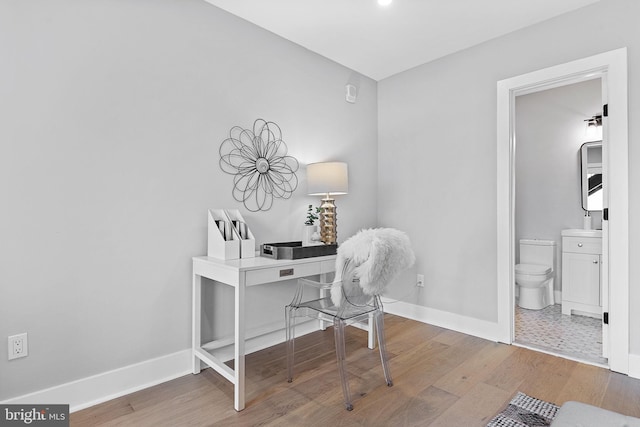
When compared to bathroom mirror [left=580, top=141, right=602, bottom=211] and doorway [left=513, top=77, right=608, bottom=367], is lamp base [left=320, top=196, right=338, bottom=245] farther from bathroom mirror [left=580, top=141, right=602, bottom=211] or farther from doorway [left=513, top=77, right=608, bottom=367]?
bathroom mirror [left=580, top=141, right=602, bottom=211]

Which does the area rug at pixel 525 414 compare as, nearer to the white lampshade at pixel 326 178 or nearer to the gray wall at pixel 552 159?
the white lampshade at pixel 326 178

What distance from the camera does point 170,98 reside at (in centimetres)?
223

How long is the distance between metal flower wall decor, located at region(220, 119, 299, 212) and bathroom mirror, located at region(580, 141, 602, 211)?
125 inches

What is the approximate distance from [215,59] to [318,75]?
3.44 ft

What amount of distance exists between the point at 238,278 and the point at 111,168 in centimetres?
99

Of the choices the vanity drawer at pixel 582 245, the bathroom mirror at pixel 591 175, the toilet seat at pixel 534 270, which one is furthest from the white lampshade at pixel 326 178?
the bathroom mirror at pixel 591 175

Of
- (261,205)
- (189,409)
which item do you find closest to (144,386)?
(189,409)

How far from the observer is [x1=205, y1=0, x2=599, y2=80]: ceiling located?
2.43 meters

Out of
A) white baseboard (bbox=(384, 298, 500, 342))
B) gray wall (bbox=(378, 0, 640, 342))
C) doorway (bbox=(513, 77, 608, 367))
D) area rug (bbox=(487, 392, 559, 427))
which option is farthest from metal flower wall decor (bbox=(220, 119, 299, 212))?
doorway (bbox=(513, 77, 608, 367))

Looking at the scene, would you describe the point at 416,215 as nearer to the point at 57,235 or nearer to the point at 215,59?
the point at 215,59

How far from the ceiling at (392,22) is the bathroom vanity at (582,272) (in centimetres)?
213

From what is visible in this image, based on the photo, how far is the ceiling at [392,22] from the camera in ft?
7.98

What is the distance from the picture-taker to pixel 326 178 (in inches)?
110

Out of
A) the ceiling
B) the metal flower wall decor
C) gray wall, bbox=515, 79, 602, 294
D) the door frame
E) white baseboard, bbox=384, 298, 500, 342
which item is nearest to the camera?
Answer: the door frame
